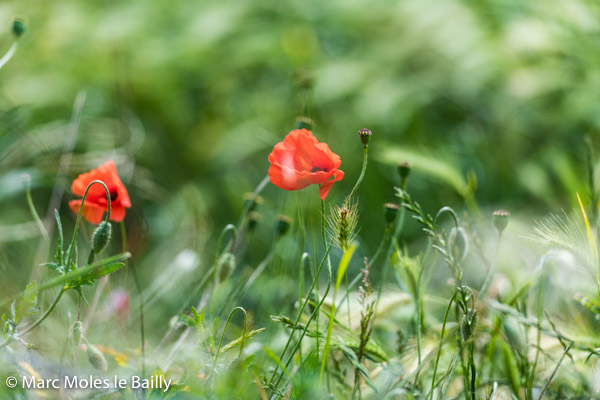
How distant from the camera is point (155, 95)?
5.64 ft

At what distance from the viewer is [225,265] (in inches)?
23.9

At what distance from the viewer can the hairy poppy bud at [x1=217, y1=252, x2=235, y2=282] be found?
58 centimetres

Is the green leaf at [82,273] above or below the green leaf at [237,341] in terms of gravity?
above

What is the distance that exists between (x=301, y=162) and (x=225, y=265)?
16 centimetres

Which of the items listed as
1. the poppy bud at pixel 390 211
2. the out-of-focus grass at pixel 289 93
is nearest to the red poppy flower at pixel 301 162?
the poppy bud at pixel 390 211

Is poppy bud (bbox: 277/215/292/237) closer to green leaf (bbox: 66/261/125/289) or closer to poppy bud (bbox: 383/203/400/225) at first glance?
poppy bud (bbox: 383/203/400/225)

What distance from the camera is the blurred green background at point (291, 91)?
1.37m

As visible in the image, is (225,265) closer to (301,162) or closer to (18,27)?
(301,162)

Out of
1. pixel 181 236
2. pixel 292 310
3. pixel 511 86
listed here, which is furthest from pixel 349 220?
pixel 511 86

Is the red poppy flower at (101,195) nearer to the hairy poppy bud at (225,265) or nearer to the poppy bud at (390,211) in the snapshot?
the hairy poppy bud at (225,265)

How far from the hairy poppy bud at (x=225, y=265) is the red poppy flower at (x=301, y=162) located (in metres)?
0.11

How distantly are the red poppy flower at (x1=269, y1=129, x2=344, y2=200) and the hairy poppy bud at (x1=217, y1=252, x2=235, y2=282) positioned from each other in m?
0.11

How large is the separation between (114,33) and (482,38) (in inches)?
35.7

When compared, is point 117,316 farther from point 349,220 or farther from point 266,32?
point 266,32
